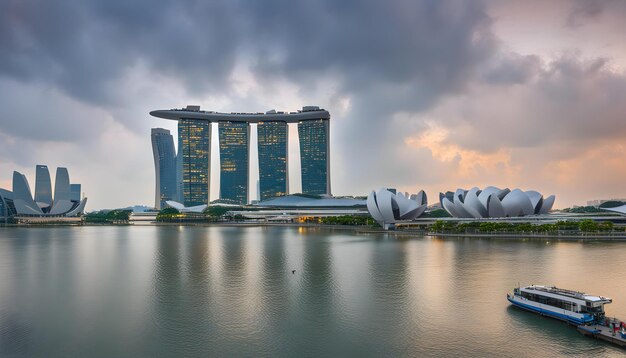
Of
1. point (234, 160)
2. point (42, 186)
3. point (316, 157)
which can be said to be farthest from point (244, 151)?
point (42, 186)

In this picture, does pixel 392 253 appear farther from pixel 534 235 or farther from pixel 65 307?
pixel 65 307

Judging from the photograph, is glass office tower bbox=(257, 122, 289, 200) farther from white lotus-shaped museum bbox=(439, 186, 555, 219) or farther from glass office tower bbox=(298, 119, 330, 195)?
white lotus-shaped museum bbox=(439, 186, 555, 219)

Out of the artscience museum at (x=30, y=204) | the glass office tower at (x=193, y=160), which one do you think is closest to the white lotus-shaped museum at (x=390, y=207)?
the glass office tower at (x=193, y=160)

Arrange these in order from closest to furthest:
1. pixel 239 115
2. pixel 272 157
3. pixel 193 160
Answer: pixel 193 160 < pixel 239 115 < pixel 272 157

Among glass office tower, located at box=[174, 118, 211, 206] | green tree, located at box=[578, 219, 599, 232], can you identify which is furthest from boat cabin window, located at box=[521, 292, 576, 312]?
Result: glass office tower, located at box=[174, 118, 211, 206]

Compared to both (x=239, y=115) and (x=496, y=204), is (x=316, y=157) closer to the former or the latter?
(x=239, y=115)

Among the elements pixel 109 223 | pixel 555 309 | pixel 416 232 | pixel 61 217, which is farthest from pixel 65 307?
pixel 61 217

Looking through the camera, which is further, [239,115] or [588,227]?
[239,115]

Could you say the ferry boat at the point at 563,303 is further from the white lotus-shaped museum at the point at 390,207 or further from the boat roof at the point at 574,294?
the white lotus-shaped museum at the point at 390,207
